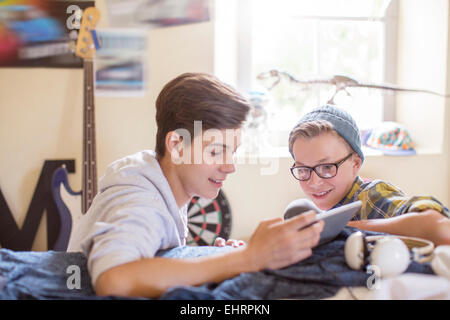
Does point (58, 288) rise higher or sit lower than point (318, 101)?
lower

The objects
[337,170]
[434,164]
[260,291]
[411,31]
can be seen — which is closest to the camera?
[260,291]

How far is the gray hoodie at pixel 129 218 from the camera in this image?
1.95ft

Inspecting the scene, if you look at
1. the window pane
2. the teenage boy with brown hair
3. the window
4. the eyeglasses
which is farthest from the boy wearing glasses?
the window pane

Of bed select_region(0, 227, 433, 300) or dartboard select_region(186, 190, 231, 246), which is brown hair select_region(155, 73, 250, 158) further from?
dartboard select_region(186, 190, 231, 246)

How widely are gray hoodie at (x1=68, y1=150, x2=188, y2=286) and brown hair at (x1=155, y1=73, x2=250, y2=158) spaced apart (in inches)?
4.1

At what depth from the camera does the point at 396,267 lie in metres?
0.57

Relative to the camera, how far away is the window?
7.77 ft

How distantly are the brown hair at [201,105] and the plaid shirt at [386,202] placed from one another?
357mm

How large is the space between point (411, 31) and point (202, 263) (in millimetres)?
2304

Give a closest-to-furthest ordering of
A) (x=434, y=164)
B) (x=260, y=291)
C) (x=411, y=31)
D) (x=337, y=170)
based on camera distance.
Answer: (x=260, y=291), (x=337, y=170), (x=434, y=164), (x=411, y=31)

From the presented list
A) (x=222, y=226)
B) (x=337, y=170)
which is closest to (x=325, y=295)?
(x=337, y=170)

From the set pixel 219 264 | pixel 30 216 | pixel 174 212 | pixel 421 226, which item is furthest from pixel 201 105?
pixel 30 216

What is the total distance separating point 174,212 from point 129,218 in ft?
0.69

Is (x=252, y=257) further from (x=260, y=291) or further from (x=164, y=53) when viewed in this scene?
(x=164, y=53)
